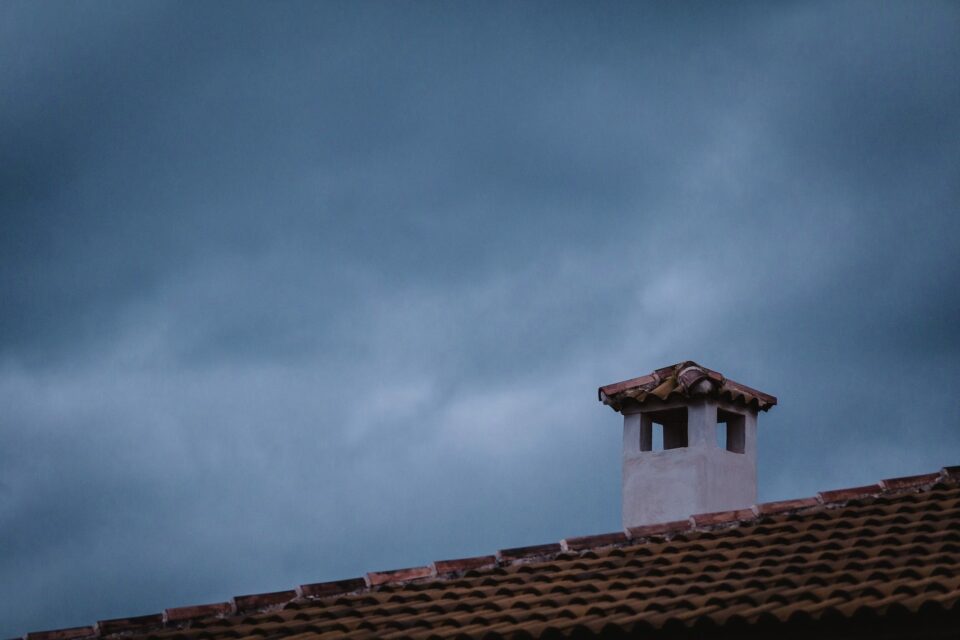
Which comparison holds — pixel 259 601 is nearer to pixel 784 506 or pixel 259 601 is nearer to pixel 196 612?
pixel 196 612

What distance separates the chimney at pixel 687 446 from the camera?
13641 mm

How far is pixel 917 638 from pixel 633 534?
12.4 feet

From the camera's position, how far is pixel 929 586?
7445 millimetres

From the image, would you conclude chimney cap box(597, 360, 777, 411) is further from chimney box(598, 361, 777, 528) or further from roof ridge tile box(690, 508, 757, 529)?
roof ridge tile box(690, 508, 757, 529)

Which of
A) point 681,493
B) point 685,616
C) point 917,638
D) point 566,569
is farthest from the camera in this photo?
point 681,493

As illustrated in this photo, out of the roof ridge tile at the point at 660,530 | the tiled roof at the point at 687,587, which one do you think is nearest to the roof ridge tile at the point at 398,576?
the tiled roof at the point at 687,587

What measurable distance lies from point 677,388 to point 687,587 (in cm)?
555

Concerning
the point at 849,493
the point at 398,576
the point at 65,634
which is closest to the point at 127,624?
the point at 65,634

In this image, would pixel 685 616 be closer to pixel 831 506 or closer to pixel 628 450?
pixel 831 506

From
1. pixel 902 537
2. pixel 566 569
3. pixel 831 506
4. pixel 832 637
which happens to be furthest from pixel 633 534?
pixel 832 637

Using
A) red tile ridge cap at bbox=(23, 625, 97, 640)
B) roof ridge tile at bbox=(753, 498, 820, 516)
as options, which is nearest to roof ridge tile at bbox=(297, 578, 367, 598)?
red tile ridge cap at bbox=(23, 625, 97, 640)

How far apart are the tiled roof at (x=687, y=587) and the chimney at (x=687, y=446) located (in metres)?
2.83

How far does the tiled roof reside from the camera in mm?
7492

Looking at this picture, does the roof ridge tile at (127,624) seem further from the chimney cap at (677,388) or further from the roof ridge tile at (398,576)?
the chimney cap at (677,388)
